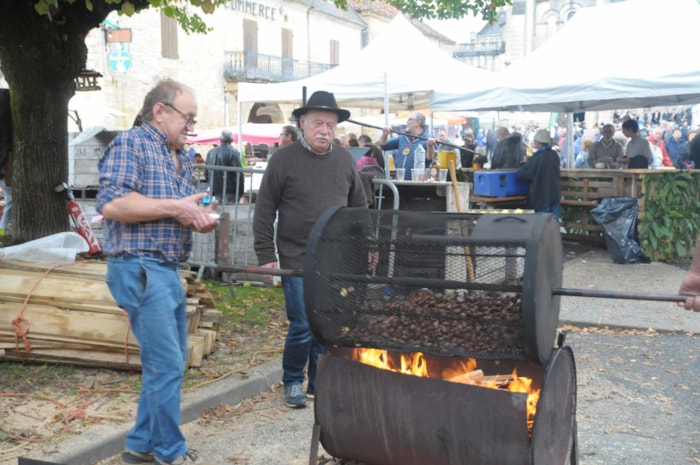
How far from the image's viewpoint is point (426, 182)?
9.21m

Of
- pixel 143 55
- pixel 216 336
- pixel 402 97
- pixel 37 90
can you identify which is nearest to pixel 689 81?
pixel 402 97

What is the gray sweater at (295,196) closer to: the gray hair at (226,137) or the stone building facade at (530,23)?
the gray hair at (226,137)

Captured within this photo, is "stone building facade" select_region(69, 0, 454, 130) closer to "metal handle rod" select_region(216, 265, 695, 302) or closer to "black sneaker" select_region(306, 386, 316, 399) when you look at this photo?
"black sneaker" select_region(306, 386, 316, 399)

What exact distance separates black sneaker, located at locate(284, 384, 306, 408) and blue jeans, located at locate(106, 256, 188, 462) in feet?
4.32

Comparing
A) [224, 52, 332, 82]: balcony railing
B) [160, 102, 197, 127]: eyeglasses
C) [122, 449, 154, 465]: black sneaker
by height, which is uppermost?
[224, 52, 332, 82]: balcony railing

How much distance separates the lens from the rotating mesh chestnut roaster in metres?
3.02

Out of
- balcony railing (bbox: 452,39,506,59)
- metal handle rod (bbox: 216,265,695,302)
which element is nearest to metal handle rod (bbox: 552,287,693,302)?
metal handle rod (bbox: 216,265,695,302)

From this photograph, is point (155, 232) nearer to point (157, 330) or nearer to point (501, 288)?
point (157, 330)

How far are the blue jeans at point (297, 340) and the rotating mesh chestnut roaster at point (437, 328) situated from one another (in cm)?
135

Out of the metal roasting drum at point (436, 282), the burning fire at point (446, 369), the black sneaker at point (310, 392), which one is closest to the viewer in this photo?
the metal roasting drum at point (436, 282)

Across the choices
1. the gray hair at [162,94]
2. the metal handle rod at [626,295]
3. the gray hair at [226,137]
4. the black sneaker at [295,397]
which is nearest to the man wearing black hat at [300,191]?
the black sneaker at [295,397]

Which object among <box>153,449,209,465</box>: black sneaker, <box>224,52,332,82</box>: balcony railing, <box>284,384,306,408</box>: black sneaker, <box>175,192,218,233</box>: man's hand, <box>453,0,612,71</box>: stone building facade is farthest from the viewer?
<box>453,0,612,71</box>: stone building facade

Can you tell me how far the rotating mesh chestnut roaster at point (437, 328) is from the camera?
3018 millimetres

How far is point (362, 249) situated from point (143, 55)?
3351 cm
